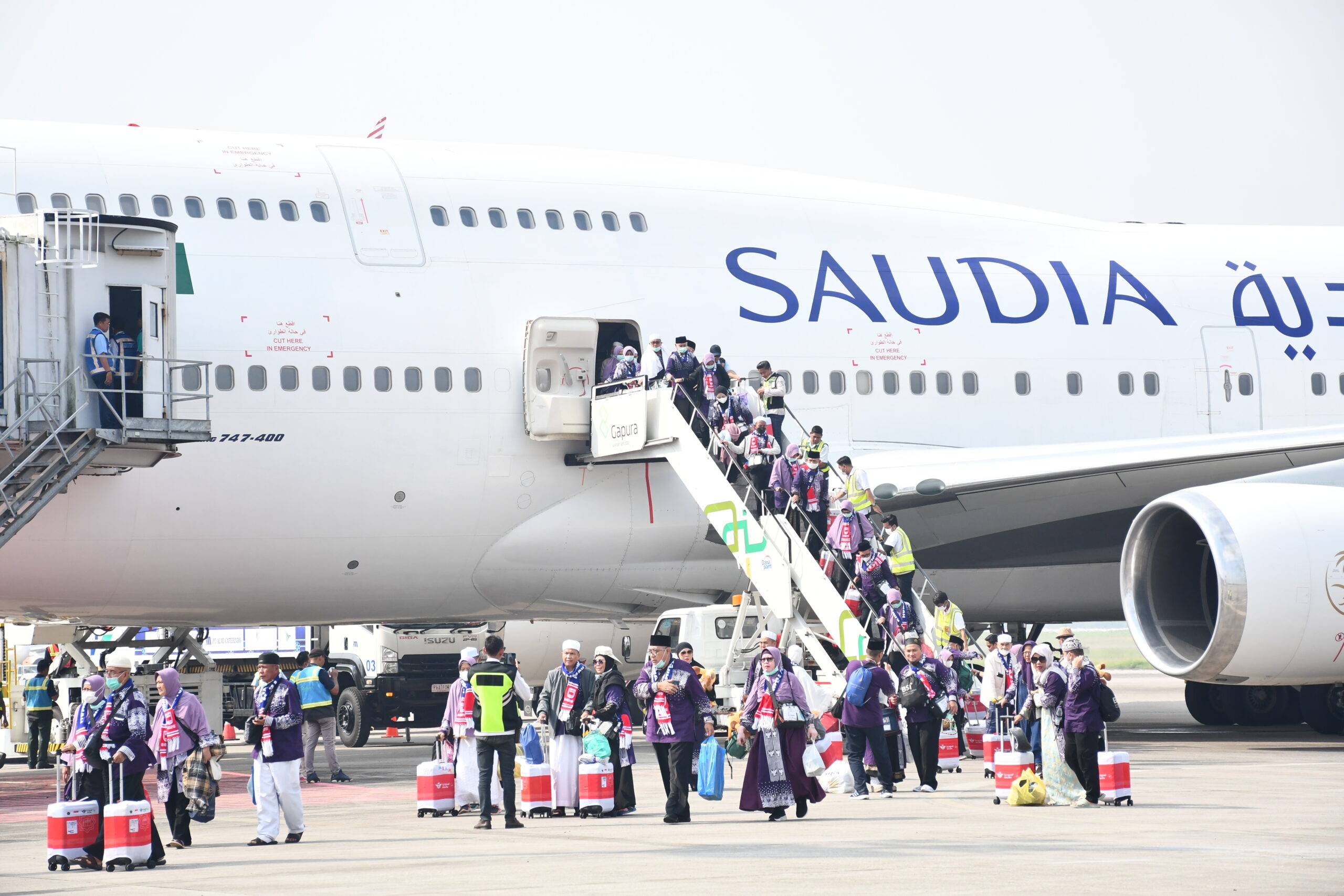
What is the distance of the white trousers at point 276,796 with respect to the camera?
452 inches

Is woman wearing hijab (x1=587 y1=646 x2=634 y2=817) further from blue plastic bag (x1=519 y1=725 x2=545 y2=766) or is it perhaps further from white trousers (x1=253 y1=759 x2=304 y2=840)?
white trousers (x1=253 y1=759 x2=304 y2=840)

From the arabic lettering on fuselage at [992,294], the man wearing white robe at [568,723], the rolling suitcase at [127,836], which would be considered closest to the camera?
the rolling suitcase at [127,836]

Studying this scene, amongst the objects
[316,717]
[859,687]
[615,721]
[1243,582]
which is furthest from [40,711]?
[1243,582]

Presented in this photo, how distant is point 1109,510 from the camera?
19.0 m

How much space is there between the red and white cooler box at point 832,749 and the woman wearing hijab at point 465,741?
283cm

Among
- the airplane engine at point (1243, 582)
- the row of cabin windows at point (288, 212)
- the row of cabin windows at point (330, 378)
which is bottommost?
the airplane engine at point (1243, 582)

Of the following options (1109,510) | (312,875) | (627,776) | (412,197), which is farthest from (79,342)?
(1109,510)

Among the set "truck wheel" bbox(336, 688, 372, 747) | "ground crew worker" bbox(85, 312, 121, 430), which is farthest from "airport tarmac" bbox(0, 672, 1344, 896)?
"truck wheel" bbox(336, 688, 372, 747)

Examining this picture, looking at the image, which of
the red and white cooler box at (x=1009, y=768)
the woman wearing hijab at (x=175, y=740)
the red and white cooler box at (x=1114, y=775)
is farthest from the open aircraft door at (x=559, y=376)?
the red and white cooler box at (x=1114, y=775)

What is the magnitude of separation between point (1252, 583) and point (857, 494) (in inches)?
144

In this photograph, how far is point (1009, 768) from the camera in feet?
41.8

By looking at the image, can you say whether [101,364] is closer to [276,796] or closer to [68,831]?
[276,796]

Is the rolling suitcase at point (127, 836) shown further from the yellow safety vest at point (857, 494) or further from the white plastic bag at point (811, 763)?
the yellow safety vest at point (857, 494)

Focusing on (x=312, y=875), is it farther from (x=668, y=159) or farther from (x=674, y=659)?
(x=668, y=159)
